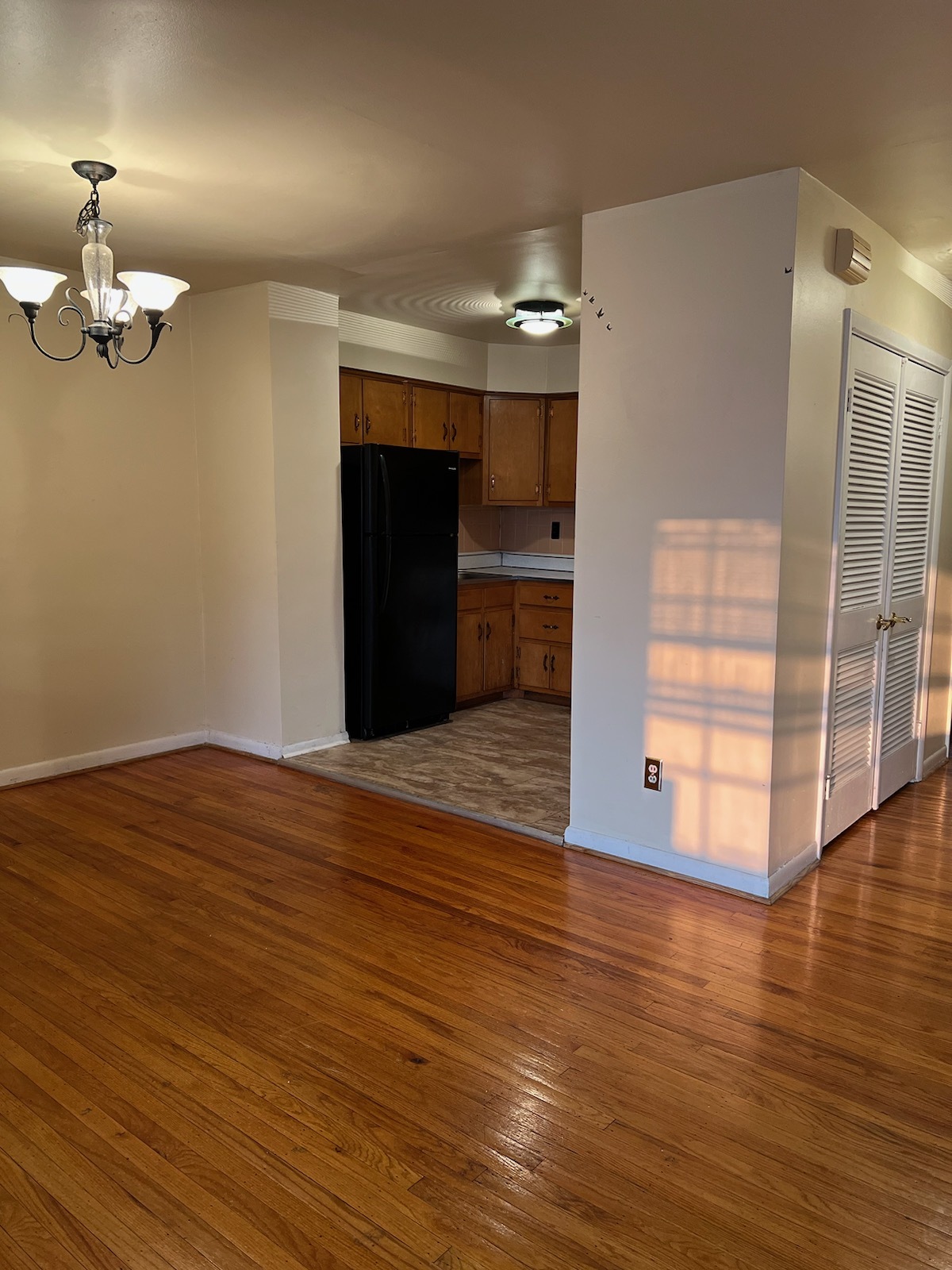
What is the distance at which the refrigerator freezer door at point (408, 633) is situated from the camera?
16.8 feet

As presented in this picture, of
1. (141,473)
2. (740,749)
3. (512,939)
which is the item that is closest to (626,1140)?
(512,939)

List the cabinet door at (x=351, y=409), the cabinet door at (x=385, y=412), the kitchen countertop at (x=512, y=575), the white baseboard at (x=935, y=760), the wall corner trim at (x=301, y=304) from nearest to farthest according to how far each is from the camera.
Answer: the wall corner trim at (x=301, y=304), the white baseboard at (x=935, y=760), the cabinet door at (x=351, y=409), the cabinet door at (x=385, y=412), the kitchen countertop at (x=512, y=575)

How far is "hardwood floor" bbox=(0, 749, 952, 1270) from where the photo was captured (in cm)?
175

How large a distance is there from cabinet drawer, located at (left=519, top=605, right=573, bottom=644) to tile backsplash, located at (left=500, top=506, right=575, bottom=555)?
0.65m

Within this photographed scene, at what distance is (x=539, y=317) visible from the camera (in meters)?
5.03

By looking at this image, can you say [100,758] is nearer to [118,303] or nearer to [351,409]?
[351,409]

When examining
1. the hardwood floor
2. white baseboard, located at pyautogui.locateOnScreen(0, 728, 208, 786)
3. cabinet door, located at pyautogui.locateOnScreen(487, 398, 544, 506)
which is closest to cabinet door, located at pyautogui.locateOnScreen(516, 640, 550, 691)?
cabinet door, located at pyautogui.locateOnScreen(487, 398, 544, 506)

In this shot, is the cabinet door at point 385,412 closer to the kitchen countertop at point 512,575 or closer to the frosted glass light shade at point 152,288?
the kitchen countertop at point 512,575

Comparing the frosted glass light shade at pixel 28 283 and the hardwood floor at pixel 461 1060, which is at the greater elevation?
the frosted glass light shade at pixel 28 283

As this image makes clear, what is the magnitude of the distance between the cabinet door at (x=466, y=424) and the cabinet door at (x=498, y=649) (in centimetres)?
116

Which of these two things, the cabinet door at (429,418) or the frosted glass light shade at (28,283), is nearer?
the frosted glass light shade at (28,283)

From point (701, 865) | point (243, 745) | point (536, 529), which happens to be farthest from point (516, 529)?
point (701, 865)

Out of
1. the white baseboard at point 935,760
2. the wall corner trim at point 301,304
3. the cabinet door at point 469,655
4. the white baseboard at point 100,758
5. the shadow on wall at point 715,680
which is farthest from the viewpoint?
the cabinet door at point 469,655

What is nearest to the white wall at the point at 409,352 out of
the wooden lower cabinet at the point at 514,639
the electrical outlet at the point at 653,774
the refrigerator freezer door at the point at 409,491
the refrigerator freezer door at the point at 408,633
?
the refrigerator freezer door at the point at 409,491
